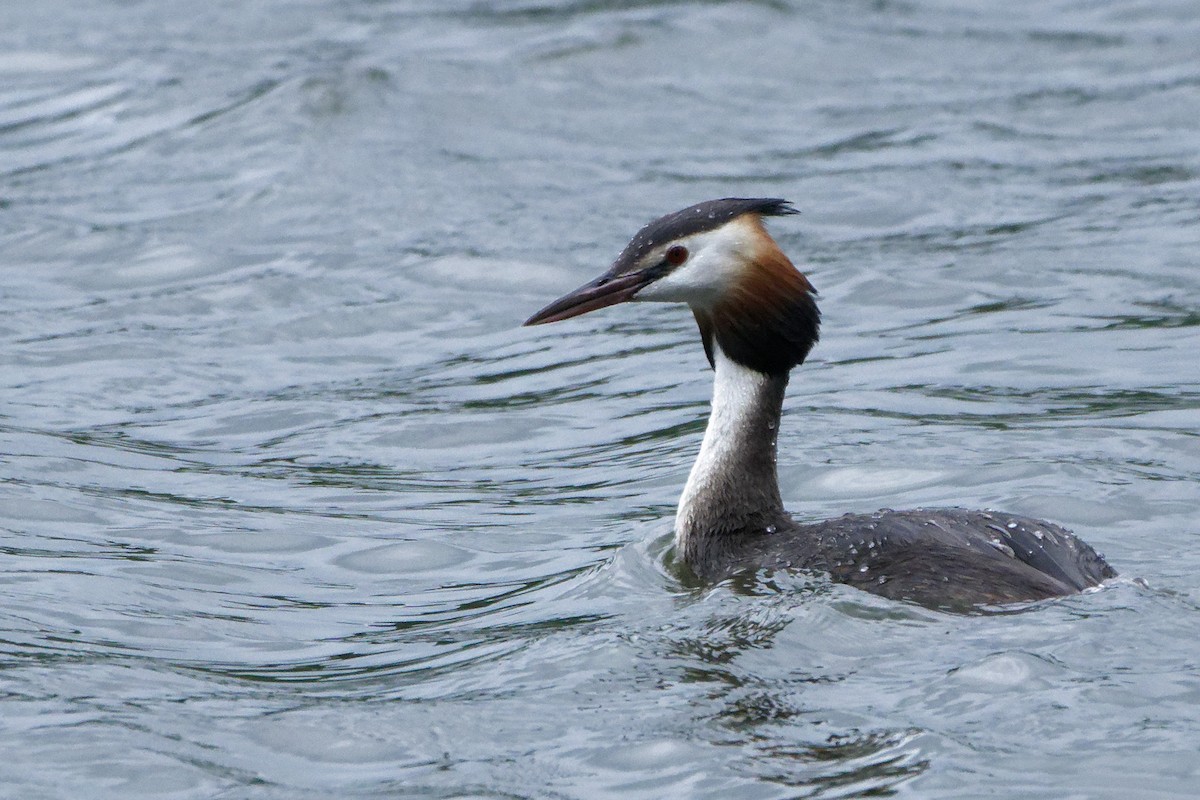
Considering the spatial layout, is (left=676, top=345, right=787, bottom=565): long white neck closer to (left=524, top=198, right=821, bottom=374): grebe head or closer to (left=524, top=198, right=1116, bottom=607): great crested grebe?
(left=524, top=198, right=1116, bottom=607): great crested grebe

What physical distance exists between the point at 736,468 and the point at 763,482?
0.38 ft

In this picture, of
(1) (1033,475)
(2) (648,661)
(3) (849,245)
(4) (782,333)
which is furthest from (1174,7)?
(2) (648,661)

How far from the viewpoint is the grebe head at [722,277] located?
7.51 metres

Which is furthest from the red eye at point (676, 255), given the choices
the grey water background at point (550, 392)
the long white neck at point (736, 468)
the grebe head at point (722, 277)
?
the grey water background at point (550, 392)

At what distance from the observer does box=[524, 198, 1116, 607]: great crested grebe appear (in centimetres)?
689

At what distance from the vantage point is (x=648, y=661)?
6699 millimetres

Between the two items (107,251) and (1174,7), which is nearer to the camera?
(107,251)

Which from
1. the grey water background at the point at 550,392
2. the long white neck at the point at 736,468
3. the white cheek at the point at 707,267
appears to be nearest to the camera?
the grey water background at the point at 550,392

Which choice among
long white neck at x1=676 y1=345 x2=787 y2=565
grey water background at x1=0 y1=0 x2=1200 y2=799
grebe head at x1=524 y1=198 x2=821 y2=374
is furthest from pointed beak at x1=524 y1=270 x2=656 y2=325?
grey water background at x1=0 y1=0 x2=1200 y2=799

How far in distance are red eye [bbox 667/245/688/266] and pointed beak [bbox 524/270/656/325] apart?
9 cm

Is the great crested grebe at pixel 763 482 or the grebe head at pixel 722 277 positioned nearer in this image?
the great crested grebe at pixel 763 482

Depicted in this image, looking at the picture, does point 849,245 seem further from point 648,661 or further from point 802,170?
point 648,661

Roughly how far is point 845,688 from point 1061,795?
0.96 meters

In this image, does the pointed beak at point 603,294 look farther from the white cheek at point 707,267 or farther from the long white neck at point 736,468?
the long white neck at point 736,468
